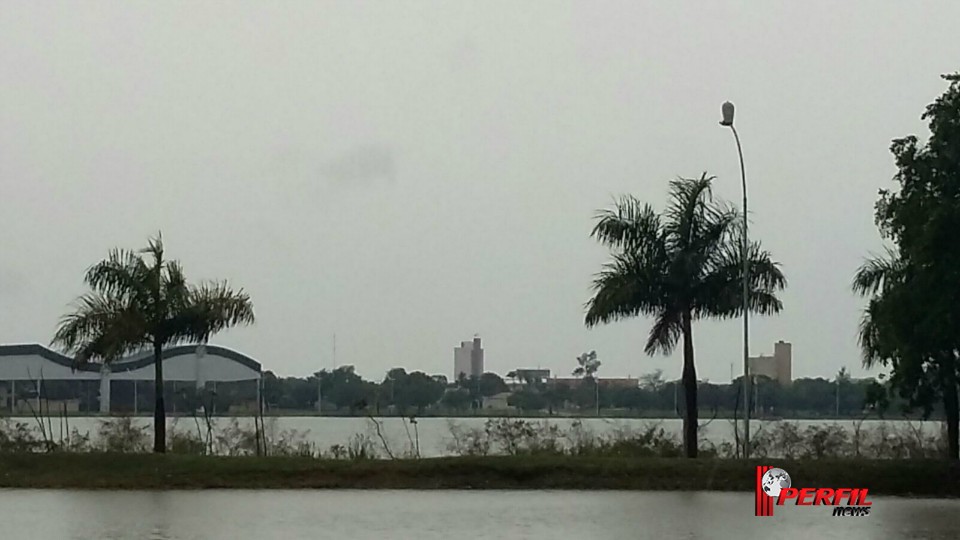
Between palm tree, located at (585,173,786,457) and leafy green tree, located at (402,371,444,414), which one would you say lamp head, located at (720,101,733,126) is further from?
leafy green tree, located at (402,371,444,414)

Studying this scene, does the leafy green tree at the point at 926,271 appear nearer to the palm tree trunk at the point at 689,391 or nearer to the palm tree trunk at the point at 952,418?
the palm tree trunk at the point at 952,418

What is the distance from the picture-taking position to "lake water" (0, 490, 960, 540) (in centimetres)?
2277

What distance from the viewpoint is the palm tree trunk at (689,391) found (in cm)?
3578

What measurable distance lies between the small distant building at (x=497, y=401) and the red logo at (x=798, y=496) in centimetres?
4083

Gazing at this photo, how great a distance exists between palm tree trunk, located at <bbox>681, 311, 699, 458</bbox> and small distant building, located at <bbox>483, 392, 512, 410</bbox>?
1414 inches

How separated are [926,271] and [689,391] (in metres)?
6.63

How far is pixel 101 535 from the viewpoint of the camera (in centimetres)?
2205

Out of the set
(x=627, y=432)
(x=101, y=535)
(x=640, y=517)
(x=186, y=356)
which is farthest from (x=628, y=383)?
(x=101, y=535)

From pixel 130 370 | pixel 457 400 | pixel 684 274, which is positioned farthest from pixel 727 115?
pixel 457 400

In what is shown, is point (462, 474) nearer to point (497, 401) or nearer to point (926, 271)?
point (926, 271)

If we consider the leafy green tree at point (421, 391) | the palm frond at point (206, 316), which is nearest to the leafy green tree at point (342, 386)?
the leafy green tree at point (421, 391)

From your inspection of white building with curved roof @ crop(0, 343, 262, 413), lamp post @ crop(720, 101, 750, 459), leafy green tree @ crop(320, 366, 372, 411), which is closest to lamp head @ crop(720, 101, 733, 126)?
lamp post @ crop(720, 101, 750, 459)

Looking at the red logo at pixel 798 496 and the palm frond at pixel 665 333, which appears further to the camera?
the palm frond at pixel 665 333

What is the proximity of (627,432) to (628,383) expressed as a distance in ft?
122
